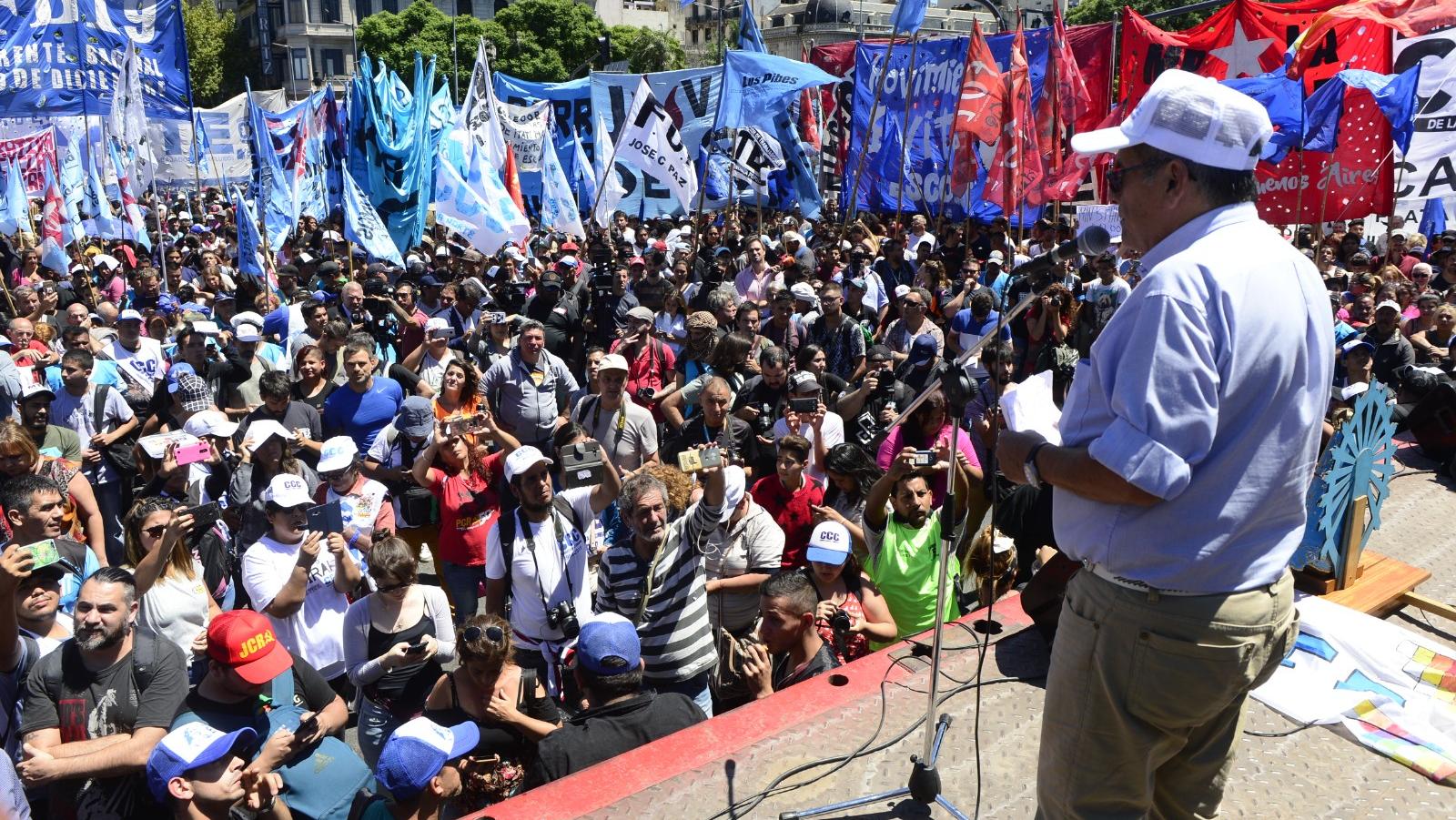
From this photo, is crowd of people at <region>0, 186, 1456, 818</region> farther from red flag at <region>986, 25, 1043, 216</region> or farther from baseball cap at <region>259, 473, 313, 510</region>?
red flag at <region>986, 25, 1043, 216</region>

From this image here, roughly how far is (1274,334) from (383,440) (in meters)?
5.69

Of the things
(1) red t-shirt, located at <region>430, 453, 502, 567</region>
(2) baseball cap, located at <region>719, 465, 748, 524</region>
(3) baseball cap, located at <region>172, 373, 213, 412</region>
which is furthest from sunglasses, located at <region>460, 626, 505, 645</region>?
(3) baseball cap, located at <region>172, 373, 213, 412</region>

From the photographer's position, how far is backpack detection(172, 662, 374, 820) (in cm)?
384

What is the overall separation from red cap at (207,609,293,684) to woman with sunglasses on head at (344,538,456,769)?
0.49 m

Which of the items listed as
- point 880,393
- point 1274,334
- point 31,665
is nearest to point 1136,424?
point 1274,334

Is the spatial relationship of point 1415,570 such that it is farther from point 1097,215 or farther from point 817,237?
point 817,237

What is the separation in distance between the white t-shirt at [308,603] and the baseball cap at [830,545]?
2.15m

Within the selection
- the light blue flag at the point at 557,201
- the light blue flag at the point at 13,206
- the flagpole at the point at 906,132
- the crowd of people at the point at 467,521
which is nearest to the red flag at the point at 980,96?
the flagpole at the point at 906,132

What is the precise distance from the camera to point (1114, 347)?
1.99 meters

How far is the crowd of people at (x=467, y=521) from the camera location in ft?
12.5

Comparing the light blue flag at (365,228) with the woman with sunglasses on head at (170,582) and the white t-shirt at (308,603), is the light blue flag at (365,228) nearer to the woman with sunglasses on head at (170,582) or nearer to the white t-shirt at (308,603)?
the woman with sunglasses on head at (170,582)

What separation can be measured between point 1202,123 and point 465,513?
4724 millimetres

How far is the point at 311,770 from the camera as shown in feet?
12.9

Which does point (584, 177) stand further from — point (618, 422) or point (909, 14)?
point (618, 422)
